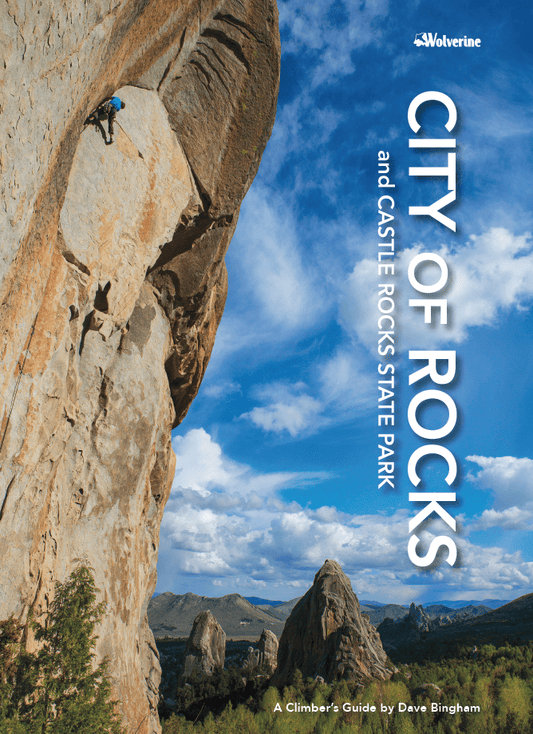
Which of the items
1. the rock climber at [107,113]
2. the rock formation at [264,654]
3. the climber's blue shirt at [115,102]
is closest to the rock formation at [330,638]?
the rock formation at [264,654]

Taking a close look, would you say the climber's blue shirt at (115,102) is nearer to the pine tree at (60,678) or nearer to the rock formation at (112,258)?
the rock formation at (112,258)

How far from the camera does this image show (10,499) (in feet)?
22.6

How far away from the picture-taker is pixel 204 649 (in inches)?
1950

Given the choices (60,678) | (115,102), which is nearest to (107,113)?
(115,102)

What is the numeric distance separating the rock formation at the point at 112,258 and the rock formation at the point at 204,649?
128 feet

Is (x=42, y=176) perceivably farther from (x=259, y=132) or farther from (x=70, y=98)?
(x=259, y=132)

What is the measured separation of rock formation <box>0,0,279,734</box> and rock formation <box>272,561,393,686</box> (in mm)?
14543

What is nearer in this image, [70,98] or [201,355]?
[70,98]

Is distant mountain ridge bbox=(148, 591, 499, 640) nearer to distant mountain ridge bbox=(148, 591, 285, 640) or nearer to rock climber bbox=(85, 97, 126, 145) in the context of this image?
distant mountain ridge bbox=(148, 591, 285, 640)

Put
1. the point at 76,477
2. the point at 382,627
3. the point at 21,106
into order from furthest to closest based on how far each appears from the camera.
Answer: the point at 382,627
the point at 76,477
the point at 21,106

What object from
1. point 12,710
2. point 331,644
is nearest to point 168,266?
point 12,710

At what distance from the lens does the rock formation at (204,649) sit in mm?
47750

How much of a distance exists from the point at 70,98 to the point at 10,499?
5.97 m

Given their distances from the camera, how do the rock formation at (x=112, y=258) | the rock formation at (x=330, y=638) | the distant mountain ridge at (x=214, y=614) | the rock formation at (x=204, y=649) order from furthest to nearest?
the distant mountain ridge at (x=214, y=614) < the rock formation at (x=204, y=649) < the rock formation at (x=330, y=638) < the rock formation at (x=112, y=258)
